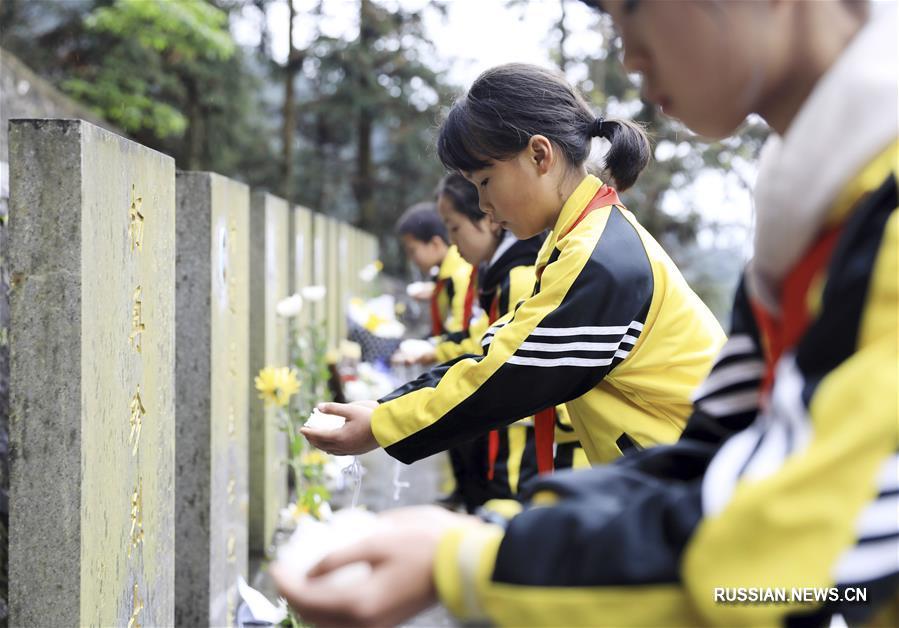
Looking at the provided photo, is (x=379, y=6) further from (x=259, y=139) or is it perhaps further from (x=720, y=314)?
(x=720, y=314)

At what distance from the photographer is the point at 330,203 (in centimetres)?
2342

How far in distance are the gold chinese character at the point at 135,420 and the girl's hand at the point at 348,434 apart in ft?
2.38

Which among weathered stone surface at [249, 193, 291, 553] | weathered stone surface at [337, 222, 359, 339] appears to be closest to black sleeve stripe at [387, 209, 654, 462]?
weathered stone surface at [249, 193, 291, 553]

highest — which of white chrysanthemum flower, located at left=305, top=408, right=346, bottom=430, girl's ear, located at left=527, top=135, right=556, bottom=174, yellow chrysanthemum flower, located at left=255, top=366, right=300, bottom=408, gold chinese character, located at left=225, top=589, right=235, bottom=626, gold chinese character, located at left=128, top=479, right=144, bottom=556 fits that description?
girl's ear, located at left=527, top=135, right=556, bottom=174

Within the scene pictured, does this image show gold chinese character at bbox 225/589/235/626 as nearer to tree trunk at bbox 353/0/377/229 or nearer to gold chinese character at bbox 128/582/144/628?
gold chinese character at bbox 128/582/144/628

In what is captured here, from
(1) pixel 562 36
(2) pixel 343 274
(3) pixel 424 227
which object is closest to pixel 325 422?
(3) pixel 424 227

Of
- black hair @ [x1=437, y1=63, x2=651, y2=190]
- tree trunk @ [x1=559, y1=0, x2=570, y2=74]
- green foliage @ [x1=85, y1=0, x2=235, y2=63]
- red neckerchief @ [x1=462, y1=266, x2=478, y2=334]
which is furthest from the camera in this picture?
green foliage @ [x1=85, y1=0, x2=235, y2=63]

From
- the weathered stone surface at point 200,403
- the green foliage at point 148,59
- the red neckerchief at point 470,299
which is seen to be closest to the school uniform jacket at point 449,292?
the red neckerchief at point 470,299

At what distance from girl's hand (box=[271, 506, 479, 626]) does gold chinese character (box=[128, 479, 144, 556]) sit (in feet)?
5.70

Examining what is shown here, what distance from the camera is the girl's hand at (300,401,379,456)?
2203 millimetres

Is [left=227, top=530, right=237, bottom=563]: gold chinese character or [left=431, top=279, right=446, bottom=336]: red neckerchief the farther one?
[left=431, top=279, right=446, bottom=336]: red neckerchief

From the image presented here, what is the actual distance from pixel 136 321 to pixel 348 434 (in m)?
0.89

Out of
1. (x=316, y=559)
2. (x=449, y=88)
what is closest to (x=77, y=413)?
(x=316, y=559)

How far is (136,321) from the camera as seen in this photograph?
9.05 ft
